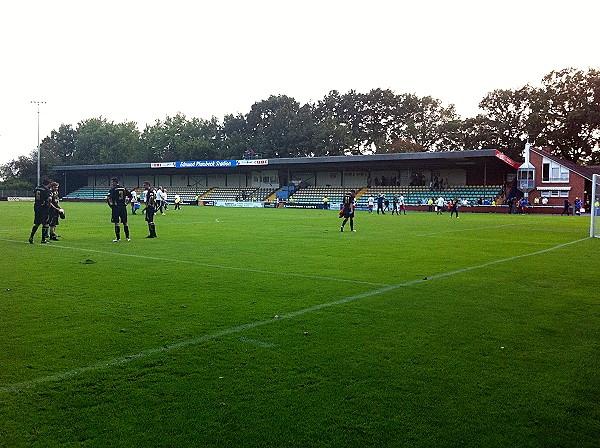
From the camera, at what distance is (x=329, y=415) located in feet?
13.2

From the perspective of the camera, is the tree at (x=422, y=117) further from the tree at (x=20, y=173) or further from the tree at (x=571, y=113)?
the tree at (x=20, y=173)

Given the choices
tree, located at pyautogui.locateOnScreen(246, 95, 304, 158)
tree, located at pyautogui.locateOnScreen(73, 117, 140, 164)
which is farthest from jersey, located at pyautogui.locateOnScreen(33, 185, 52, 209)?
tree, located at pyautogui.locateOnScreen(73, 117, 140, 164)

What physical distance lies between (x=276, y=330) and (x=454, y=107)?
88066 millimetres

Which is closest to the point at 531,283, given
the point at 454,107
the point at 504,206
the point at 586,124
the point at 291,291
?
the point at 291,291

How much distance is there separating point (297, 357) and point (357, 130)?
8940 cm

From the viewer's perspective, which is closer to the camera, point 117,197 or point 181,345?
point 181,345

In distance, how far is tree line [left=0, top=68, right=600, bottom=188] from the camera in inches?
2477

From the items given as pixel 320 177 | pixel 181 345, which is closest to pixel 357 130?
pixel 320 177

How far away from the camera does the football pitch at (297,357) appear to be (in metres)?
3.82

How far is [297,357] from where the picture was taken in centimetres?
534

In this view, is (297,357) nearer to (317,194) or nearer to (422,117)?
(317,194)

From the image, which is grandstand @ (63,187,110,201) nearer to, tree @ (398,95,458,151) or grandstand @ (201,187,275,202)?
grandstand @ (201,187,275,202)

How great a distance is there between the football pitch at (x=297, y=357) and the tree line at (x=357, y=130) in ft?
196

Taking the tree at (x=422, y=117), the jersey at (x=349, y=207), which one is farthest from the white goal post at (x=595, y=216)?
the tree at (x=422, y=117)
